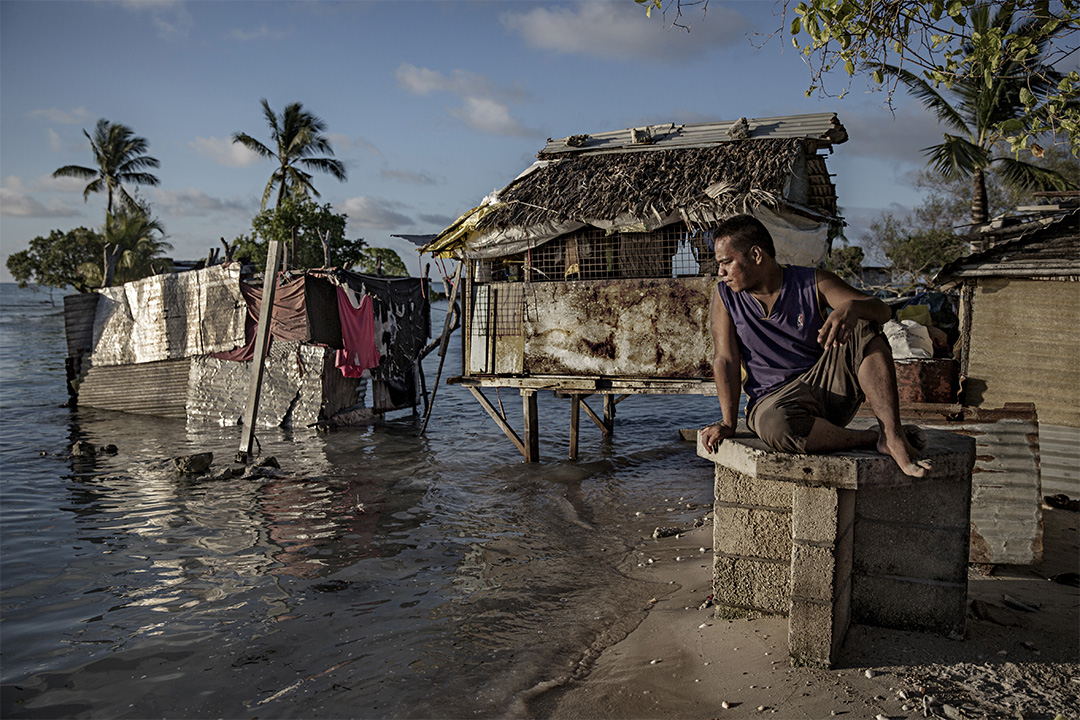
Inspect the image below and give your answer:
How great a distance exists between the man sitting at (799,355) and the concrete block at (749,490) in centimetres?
A: 39

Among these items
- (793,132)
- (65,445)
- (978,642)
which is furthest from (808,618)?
(65,445)

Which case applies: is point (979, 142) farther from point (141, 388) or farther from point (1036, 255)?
point (141, 388)

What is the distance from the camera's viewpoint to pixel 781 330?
12.4ft

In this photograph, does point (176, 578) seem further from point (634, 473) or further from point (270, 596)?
point (634, 473)

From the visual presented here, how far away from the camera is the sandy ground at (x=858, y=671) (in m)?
3.24

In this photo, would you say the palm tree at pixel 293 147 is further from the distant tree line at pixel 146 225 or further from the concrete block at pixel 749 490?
the concrete block at pixel 749 490

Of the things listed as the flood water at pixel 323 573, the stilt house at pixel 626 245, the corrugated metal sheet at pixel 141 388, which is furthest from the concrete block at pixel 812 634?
the corrugated metal sheet at pixel 141 388

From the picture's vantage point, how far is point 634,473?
11.3 m

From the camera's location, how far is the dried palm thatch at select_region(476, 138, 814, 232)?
30.2ft

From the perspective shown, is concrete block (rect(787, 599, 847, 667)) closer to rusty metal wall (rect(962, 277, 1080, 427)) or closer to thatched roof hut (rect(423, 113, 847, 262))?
thatched roof hut (rect(423, 113, 847, 262))

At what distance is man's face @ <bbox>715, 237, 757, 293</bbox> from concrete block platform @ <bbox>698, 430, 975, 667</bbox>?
2.81 ft

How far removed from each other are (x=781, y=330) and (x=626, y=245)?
6.55 metres

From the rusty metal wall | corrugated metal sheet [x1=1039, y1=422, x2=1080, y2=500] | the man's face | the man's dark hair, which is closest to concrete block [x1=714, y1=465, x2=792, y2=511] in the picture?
the man's face

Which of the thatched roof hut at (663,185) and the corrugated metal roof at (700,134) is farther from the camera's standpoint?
the corrugated metal roof at (700,134)
